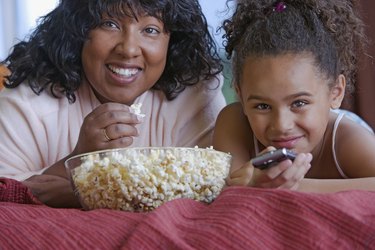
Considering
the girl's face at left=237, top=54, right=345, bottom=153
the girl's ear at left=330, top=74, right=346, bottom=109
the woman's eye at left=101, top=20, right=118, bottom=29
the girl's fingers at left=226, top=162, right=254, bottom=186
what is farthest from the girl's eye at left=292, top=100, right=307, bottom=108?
the woman's eye at left=101, top=20, right=118, bottom=29

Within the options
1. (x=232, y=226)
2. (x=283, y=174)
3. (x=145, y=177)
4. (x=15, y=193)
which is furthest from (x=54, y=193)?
(x=232, y=226)

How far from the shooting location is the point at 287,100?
115 centimetres

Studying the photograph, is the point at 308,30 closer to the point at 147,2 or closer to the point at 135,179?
the point at 147,2

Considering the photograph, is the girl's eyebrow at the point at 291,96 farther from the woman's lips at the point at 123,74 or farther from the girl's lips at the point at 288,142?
the woman's lips at the point at 123,74

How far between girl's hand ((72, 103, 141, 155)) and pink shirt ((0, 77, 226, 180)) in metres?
0.22

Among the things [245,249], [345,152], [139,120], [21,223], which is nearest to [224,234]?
[245,249]

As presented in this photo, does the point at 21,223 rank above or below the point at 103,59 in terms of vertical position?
below

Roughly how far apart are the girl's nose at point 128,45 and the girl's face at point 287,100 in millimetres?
267

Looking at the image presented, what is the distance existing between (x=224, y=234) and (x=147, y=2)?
885 mm

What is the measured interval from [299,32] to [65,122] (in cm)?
57

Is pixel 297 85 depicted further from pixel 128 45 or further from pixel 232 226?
pixel 232 226

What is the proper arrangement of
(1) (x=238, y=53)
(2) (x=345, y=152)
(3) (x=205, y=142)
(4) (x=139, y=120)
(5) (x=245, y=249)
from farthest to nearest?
(3) (x=205, y=142), (1) (x=238, y=53), (2) (x=345, y=152), (4) (x=139, y=120), (5) (x=245, y=249)

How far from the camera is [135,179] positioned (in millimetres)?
747

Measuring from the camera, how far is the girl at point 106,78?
1.32 metres
